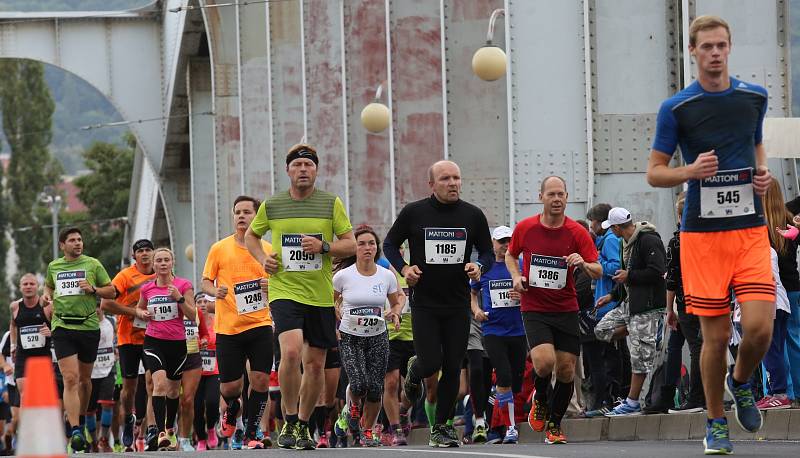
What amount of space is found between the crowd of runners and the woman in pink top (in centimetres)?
2

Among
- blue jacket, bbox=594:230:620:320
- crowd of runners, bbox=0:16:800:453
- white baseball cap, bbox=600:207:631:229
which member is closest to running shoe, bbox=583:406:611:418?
crowd of runners, bbox=0:16:800:453

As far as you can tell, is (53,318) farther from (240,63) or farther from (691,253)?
(240,63)

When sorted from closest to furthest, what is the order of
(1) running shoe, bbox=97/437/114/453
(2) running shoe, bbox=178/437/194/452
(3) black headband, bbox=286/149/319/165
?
1. (3) black headband, bbox=286/149/319/165
2. (2) running shoe, bbox=178/437/194/452
3. (1) running shoe, bbox=97/437/114/453

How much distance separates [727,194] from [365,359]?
711cm

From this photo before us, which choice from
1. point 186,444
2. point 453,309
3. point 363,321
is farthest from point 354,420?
point 453,309

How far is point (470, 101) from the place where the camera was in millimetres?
23469

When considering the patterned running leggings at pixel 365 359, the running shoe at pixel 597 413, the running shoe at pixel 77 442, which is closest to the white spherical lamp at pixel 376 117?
the running shoe at pixel 77 442

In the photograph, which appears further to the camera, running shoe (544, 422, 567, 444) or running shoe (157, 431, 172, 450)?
running shoe (157, 431, 172, 450)

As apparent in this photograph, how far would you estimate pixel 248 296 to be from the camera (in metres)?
14.6

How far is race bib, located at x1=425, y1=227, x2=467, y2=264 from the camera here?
12.8m

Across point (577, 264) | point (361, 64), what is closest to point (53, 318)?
point (577, 264)

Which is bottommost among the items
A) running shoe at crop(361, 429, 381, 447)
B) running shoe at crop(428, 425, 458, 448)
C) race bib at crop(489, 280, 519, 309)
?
running shoe at crop(361, 429, 381, 447)

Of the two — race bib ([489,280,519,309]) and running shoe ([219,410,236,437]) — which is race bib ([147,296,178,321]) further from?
race bib ([489,280,519,309])

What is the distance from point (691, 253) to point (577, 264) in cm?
330
